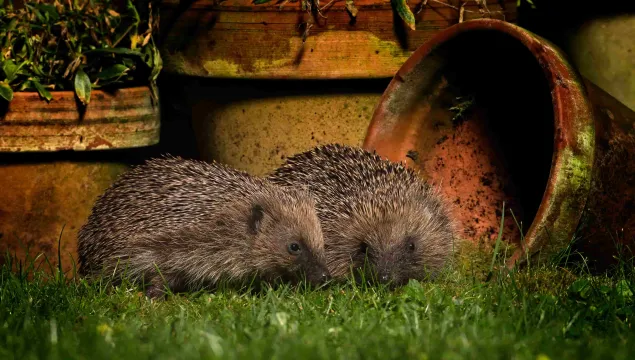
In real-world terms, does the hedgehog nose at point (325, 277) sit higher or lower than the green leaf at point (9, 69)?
lower

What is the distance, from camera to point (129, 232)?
452 cm

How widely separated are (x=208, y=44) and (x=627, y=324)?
2.71 metres

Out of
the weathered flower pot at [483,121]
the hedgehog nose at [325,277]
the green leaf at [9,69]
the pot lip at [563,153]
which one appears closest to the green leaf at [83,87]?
the green leaf at [9,69]

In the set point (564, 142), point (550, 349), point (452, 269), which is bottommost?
point (452, 269)

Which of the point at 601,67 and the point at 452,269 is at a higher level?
the point at 601,67

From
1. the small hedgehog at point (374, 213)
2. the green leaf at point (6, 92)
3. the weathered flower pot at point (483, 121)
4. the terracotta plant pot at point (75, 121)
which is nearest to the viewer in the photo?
the small hedgehog at point (374, 213)

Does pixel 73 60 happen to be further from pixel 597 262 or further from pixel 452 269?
pixel 597 262

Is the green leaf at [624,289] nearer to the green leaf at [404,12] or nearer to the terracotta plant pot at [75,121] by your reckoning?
the green leaf at [404,12]

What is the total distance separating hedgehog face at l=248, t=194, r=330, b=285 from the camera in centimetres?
442

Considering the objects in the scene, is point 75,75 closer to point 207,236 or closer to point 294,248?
point 207,236

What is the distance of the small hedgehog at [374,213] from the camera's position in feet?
14.9

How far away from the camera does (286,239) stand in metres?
4.47

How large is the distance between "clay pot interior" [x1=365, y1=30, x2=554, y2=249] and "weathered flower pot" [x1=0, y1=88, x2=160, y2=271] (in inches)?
51.9

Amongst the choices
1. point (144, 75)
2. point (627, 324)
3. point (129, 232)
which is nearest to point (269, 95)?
point (144, 75)
